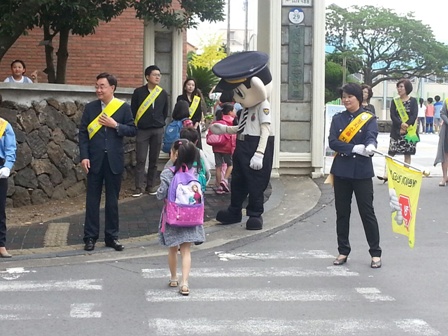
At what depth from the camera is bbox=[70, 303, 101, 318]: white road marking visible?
20.6 feet

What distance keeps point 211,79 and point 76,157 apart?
10165 millimetres

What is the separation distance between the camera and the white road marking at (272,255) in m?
8.46

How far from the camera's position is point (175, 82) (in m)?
14.8

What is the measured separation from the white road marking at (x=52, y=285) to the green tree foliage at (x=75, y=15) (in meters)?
4.52

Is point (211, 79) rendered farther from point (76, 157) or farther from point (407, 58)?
point (407, 58)

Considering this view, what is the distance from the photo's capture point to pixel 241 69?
31.1ft

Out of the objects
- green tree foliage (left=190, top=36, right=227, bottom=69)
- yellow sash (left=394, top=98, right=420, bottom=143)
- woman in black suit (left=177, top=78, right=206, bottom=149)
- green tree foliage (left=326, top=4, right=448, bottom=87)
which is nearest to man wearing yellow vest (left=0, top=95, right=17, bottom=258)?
woman in black suit (left=177, top=78, right=206, bottom=149)

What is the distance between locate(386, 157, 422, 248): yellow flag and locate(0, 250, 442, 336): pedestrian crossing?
581mm

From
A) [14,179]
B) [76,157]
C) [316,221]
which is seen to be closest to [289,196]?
[316,221]

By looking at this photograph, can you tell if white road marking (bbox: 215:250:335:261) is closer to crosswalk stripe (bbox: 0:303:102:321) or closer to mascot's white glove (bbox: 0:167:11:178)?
crosswalk stripe (bbox: 0:303:102:321)

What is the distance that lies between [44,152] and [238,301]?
218 inches

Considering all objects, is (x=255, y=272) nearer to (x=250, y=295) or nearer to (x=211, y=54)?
(x=250, y=295)

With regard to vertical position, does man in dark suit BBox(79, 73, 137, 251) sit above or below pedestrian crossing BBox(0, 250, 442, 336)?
above

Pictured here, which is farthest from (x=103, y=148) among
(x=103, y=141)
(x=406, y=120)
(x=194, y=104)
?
(x=406, y=120)
